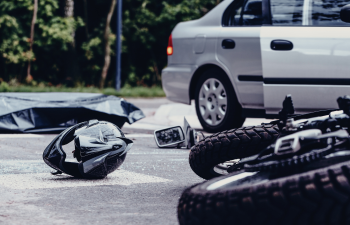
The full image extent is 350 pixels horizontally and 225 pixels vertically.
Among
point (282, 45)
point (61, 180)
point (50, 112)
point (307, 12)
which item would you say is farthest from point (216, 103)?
point (61, 180)

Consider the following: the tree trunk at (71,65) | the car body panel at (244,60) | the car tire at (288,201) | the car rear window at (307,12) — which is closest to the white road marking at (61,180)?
the car tire at (288,201)

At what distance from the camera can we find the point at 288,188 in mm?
1955

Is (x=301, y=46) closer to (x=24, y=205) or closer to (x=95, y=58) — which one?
(x=24, y=205)

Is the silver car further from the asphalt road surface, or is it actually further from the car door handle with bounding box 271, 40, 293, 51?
the asphalt road surface

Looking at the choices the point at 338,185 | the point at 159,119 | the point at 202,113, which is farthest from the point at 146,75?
the point at 338,185

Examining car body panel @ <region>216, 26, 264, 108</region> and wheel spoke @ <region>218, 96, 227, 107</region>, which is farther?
wheel spoke @ <region>218, 96, 227, 107</region>

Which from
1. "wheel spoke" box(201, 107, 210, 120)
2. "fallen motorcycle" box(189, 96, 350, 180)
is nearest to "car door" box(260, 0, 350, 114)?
"wheel spoke" box(201, 107, 210, 120)

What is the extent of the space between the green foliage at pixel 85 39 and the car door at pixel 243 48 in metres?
14.0

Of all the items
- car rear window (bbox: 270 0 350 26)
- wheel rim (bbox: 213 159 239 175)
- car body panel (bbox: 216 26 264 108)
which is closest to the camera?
wheel rim (bbox: 213 159 239 175)

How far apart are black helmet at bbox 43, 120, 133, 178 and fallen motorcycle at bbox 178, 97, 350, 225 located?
1508 mm

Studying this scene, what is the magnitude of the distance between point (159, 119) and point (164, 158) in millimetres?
3720

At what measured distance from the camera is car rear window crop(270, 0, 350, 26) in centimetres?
572

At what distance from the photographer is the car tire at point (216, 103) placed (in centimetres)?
648

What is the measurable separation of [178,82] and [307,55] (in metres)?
1.85
